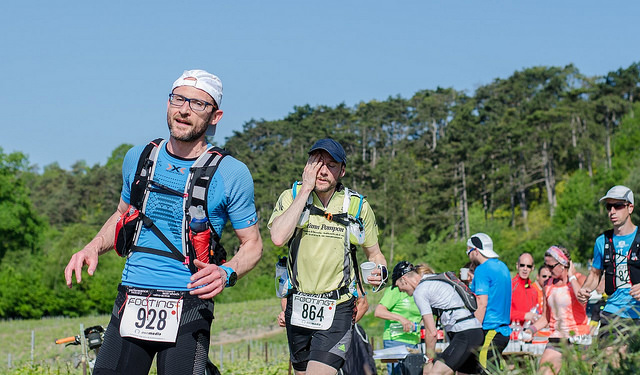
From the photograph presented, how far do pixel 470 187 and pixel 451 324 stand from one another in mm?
78467

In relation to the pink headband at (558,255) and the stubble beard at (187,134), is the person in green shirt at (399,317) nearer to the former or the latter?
the pink headband at (558,255)

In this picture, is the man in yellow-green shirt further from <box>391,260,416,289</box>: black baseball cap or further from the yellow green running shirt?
<box>391,260,416,289</box>: black baseball cap

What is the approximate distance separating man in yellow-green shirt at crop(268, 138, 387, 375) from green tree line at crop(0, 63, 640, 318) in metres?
57.0

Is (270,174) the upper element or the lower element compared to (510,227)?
upper

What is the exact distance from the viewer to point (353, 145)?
10544 cm

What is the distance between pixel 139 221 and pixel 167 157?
40 centimetres

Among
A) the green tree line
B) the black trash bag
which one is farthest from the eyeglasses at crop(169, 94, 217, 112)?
the green tree line

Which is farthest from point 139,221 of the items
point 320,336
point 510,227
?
point 510,227

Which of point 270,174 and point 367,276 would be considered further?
point 270,174

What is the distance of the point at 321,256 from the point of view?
239 inches

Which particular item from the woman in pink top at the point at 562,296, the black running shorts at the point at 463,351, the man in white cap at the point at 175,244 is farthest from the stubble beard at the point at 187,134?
the woman in pink top at the point at 562,296

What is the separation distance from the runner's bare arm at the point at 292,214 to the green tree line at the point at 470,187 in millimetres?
57197

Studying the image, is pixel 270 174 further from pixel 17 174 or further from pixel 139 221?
pixel 139 221

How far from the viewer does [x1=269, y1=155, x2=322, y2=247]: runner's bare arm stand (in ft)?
19.3
